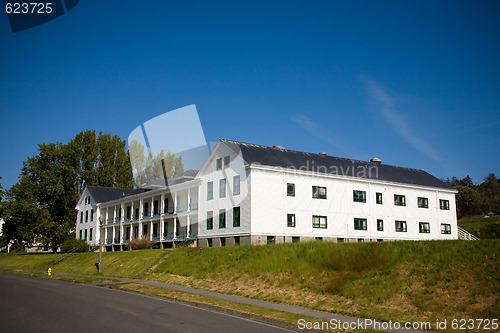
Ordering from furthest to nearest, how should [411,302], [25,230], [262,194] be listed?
[25,230] → [262,194] → [411,302]

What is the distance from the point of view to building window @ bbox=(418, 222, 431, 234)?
48.3 meters

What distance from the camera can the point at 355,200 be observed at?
1783 inches

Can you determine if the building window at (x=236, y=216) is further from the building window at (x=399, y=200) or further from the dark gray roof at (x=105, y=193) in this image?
the dark gray roof at (x=105, y=193)

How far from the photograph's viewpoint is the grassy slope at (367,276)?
15.8 m

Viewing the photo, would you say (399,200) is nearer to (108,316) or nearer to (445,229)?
(445,229)

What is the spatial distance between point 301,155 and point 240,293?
84.4 feet

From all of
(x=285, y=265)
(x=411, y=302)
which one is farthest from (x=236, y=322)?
(x=285, y=265)

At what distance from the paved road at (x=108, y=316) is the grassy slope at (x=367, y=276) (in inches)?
199

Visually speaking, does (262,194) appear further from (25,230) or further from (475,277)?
(25,230)

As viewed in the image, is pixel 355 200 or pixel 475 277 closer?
pixel 475 277

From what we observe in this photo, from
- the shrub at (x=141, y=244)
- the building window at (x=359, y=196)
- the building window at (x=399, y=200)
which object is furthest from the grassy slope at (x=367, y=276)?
the building window at (x=399, y=200)

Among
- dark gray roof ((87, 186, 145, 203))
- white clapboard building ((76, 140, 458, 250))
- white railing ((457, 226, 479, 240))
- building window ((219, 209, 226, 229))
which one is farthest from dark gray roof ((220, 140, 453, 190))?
dark gray roof ((87, 186, 145, 203))

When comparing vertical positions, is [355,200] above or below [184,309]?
above

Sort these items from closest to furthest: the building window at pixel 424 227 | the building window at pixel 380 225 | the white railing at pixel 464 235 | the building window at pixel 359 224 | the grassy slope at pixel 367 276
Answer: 1. the grassy slope at pixel 367 276
2. the building window at pixel 359 224
3. the building window at pixel 380 225
4. the building window at pixel 424 227
5. the white railing at pixel 464 235
